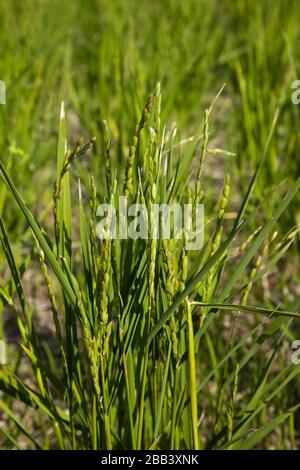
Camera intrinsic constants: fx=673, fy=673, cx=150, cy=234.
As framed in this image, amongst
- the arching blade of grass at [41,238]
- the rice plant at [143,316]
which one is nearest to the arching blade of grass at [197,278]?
the rice plant at [143,316]

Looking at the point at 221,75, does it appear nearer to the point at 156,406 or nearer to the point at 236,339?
the point at 236,339

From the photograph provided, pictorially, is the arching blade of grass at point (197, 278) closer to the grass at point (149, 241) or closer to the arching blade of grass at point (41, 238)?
the grass at point (149, 241)

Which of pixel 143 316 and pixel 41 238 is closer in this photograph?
pixel 41 238

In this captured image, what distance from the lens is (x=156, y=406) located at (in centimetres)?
99

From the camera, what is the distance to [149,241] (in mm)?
841

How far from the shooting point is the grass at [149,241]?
0.92m

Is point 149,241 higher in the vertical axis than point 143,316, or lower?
higher

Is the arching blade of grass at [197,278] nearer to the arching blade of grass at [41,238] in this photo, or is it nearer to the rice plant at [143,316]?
the rice plant at [143,316]

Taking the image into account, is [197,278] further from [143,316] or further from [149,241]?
[143,316]

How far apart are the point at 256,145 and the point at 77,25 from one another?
158cm

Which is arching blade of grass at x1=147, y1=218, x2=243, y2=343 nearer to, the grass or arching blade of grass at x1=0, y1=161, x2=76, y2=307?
the grass

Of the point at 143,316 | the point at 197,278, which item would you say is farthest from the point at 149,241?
the point at 143,316

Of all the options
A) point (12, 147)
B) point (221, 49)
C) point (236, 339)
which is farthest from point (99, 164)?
point (221, 49)
